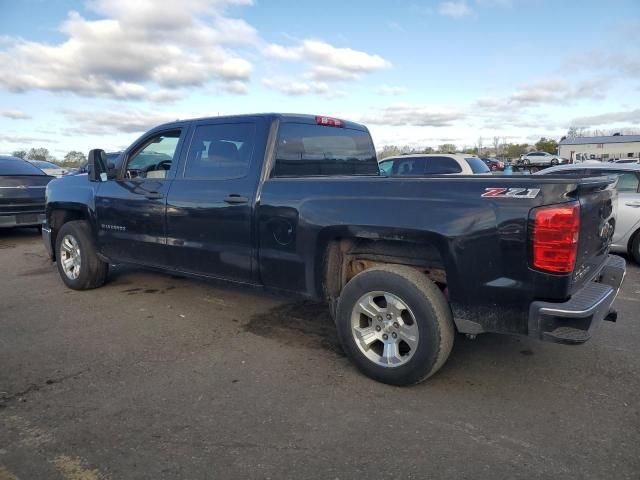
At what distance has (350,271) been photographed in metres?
4.00

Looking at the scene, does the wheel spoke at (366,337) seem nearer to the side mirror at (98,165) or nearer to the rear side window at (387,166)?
the side mirror at (98,165)

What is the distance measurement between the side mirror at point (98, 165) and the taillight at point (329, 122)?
2.43 metres

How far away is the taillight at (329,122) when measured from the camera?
476 centimetres

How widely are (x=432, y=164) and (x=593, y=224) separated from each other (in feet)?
26.5

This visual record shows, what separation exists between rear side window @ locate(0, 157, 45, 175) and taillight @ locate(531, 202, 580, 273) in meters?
10.1

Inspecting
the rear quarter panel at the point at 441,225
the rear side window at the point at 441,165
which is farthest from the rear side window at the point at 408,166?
the rear quarter panel at the point at 441,225

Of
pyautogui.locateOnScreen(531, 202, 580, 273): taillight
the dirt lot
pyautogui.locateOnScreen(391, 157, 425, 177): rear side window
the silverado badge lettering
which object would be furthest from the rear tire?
the silverado badge lettering

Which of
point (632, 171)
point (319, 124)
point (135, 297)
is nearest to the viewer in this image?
point (319, 124)

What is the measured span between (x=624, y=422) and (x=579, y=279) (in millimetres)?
881

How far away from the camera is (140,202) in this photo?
5.07 meters

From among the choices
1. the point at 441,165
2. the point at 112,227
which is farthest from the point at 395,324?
the point at 441,165

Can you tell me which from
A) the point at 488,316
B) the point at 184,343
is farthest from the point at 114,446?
the point at 488,316

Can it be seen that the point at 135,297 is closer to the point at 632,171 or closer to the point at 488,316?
the point at 488,316

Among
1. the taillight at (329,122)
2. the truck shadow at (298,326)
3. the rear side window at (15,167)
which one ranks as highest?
the taillight at (329,122)
